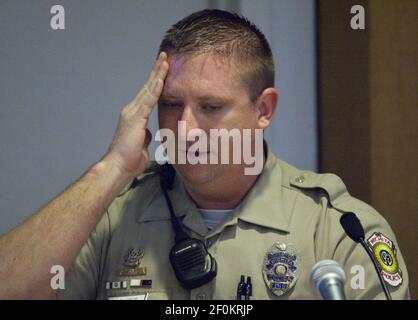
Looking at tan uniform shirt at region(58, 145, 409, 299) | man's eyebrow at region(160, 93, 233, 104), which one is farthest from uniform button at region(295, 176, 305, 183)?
man's eyebrow at region(160, 93, 233, 104)

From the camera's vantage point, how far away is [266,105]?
148 cm

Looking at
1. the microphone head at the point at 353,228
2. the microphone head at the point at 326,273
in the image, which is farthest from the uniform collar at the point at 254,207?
the microphone head at the point at 326,273

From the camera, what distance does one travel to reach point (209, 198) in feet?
4.69

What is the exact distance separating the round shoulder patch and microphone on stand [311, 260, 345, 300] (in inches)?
12.8

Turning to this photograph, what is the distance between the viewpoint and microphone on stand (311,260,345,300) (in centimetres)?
85

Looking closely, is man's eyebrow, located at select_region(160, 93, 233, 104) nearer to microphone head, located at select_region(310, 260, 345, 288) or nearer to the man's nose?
the man's nose

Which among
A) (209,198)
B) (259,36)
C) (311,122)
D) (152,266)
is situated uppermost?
(259,36)

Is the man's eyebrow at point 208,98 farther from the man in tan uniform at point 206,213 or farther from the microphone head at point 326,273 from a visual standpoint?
the microphone head at point 326,273

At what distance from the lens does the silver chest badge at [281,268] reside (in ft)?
4.20

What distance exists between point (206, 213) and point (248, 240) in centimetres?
13
